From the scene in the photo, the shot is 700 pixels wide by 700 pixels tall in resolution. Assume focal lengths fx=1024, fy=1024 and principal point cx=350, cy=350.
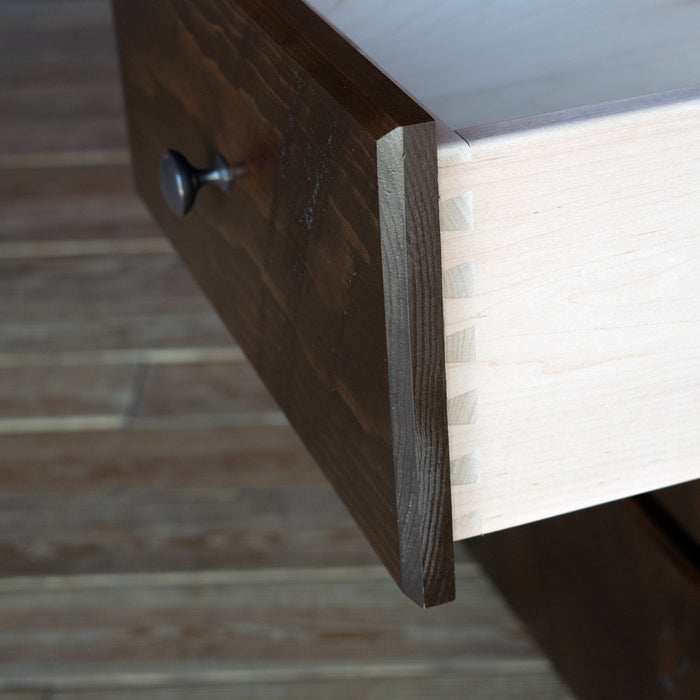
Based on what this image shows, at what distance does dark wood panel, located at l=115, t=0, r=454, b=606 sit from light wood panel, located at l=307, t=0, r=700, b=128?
2.2 inches

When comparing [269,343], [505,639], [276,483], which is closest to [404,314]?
[269,343]

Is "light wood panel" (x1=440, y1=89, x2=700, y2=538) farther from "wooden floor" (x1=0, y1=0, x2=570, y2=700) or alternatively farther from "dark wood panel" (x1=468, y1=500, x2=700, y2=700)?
"wooden floor" (x1=0, y1=0, x2=570, y2=700)

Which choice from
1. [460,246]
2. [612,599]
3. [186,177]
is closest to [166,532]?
[612,599]

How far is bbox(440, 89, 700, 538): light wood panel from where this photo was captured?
→ 0.89ft

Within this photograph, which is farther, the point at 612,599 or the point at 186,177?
the point at 612,599

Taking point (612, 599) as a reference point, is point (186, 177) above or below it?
above

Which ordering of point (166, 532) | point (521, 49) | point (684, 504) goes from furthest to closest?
point (166, 532)
point (684, 504)
point (521, 49)

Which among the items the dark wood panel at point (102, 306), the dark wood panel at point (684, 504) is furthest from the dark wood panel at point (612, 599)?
the dark wood panel at point (102, 306)

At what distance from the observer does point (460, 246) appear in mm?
275

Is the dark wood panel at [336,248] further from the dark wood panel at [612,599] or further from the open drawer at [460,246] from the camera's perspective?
the dark wood panel at [612,599]

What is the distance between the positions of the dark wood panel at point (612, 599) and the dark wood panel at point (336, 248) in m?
0.23

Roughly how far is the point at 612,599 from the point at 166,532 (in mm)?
442

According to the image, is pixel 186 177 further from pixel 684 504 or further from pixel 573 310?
pixel 684 504

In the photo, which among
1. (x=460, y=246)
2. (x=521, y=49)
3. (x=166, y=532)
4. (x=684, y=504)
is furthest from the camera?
(x=166, y=532)
